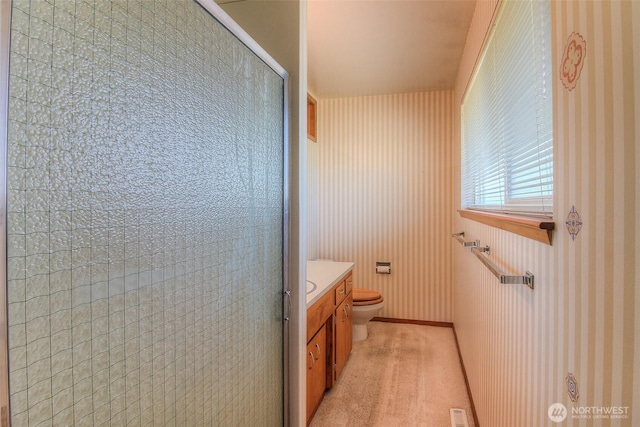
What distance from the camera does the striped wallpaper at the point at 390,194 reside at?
11.7ft

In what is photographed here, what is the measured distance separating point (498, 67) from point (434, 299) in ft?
8.59

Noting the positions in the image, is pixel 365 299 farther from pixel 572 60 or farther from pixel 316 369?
pixel 572 60

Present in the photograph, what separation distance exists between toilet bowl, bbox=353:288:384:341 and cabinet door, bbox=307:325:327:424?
0.92 m

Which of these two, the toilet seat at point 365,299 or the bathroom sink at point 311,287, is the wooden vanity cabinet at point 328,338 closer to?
the bathroom sink at point 311,287

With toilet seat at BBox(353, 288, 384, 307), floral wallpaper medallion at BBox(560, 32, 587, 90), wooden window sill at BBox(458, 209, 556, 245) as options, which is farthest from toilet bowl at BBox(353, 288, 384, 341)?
floral wallpaper medallion at BBox(560, 32, 587, 90)

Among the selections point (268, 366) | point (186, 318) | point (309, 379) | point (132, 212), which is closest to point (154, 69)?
point (132, 212)

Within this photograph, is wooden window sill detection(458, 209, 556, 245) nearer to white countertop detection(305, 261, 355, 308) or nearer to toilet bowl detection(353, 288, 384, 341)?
white countertop detection(305, 261, 355, 308)

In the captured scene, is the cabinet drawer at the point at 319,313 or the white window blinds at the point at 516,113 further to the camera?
the cabinet drawer at the point at 319,313

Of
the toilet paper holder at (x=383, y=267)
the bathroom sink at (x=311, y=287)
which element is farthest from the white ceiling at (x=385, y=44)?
the toilet paper holder at (x=383, y=267)

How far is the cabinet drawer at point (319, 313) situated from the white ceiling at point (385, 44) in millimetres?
1721

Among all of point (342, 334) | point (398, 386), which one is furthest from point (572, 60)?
point (398, 386)

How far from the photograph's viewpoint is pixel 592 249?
0.66 meters

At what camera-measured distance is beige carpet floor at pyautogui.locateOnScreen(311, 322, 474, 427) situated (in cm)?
204

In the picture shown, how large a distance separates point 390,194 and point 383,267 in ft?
2.60
